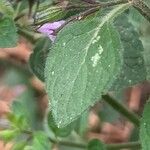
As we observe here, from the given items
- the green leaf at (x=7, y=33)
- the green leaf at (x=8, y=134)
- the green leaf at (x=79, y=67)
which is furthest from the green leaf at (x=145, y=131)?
the green leaf at (x=8, y=134)

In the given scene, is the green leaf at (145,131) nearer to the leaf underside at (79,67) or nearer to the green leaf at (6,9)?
the leaf underside at (79,67)

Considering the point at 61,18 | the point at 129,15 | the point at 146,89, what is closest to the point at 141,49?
the point at 129,15

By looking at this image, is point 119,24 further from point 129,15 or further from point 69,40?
point 69,40

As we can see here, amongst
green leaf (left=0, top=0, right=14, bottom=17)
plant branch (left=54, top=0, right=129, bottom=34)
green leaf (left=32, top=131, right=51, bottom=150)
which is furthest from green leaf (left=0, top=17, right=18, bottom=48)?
green leaf (left=32, top=131, right=51, bottom=150)

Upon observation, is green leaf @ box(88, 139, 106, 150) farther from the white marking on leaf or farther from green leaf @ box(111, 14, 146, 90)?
the white marking on leaf

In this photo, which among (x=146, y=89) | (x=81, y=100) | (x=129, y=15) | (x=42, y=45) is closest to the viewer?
(x=81, y=100)

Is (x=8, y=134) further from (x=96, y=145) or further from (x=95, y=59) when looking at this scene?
(x=95, y=59)

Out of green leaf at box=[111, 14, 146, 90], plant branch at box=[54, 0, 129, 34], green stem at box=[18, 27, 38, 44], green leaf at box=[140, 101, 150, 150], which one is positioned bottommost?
green stem at box=[18, 27, 38, 44]
